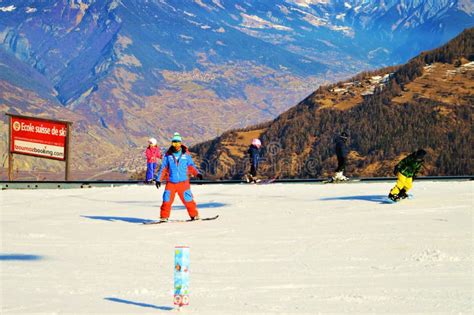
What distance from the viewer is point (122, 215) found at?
19.4 metres

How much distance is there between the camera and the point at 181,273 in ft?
26.8

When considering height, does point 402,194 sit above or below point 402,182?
below

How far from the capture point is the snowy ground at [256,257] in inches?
364

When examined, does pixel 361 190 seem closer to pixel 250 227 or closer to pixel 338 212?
pixel 338 212

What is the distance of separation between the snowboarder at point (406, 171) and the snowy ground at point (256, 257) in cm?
30

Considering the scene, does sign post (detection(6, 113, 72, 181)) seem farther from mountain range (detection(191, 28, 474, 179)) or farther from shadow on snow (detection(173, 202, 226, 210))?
mountain range (detection(191, 28, 474, 179))

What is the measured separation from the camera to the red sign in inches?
1265

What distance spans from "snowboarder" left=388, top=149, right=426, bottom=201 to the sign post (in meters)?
16.1

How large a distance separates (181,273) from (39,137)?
25.0 metres

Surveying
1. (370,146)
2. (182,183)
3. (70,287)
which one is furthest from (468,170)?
(70,287)

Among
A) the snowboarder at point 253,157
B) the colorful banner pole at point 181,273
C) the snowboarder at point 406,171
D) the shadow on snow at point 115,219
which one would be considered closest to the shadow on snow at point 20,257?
the colorful banner pole at point 181,273

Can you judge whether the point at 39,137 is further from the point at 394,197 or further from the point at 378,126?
the point at 378,126

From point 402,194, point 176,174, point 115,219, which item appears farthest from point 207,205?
point 402,194

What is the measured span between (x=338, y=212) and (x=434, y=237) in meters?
4.37
